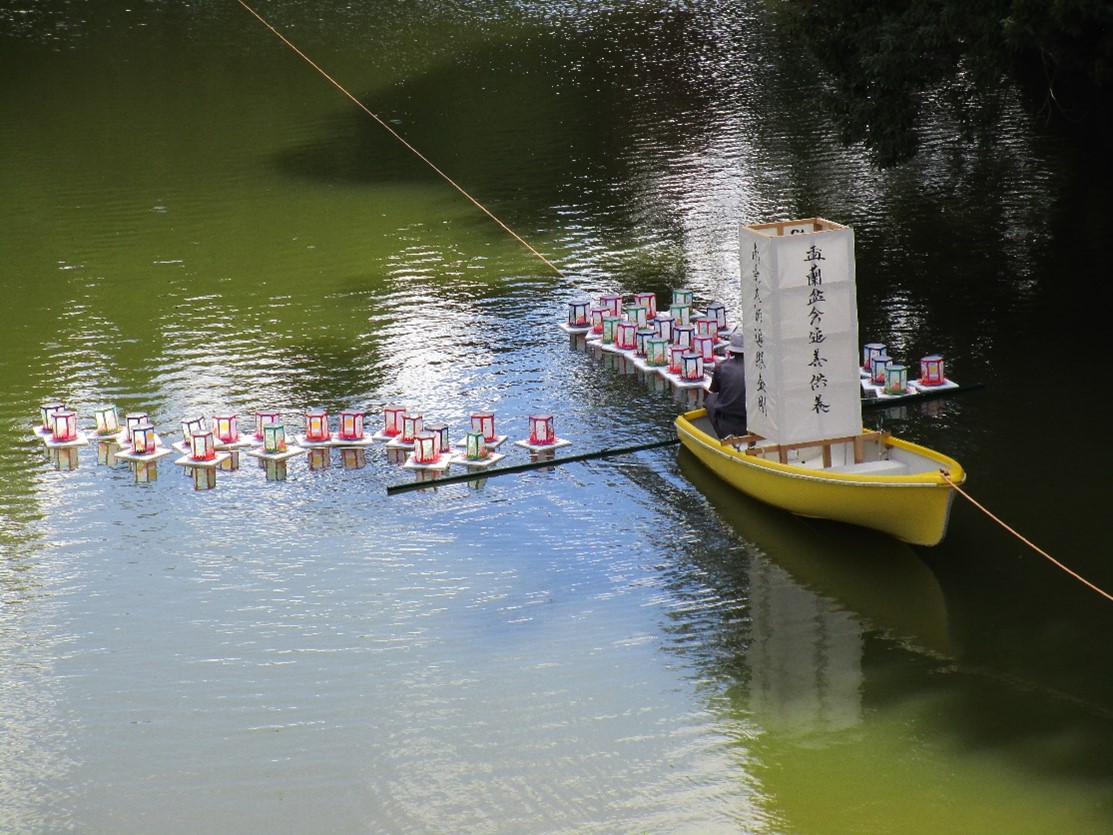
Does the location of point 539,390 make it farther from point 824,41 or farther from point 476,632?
point 824,41

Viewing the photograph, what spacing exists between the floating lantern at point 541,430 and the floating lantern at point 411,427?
771 mm

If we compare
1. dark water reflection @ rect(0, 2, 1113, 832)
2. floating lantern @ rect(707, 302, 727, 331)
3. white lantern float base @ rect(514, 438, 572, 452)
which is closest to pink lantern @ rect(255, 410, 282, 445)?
dark water reflection @ rect(0, 2, 1113, 832)

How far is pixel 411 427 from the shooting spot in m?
11.0

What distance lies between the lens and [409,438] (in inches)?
433

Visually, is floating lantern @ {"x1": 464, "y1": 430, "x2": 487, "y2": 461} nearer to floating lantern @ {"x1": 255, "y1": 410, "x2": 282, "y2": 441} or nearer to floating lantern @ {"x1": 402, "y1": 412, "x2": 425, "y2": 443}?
floating lantern @ {"x1": 402, "y1": 412, "x2": 425, "y2": 443}

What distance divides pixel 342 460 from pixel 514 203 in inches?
310

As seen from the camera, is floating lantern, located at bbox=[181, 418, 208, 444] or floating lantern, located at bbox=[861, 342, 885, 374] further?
floating lantern, located at bbox=[861, 342, 885, 374]

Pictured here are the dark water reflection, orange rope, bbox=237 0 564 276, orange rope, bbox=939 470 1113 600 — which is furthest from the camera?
orange rope, bbox=237 0 564 276

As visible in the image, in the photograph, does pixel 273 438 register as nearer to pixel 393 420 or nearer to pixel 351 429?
pixel 351 429

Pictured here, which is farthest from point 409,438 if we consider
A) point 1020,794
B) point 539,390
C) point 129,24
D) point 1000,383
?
point 129,24

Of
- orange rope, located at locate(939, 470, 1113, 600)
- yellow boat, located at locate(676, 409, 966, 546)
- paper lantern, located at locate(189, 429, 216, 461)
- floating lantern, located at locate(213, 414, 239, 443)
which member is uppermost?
floating lantern, located at locate(213, 414, 239, 443)

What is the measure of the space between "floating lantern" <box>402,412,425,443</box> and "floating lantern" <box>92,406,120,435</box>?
2150mm

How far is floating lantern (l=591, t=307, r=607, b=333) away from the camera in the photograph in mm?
13336

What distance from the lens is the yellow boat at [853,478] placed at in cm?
872
